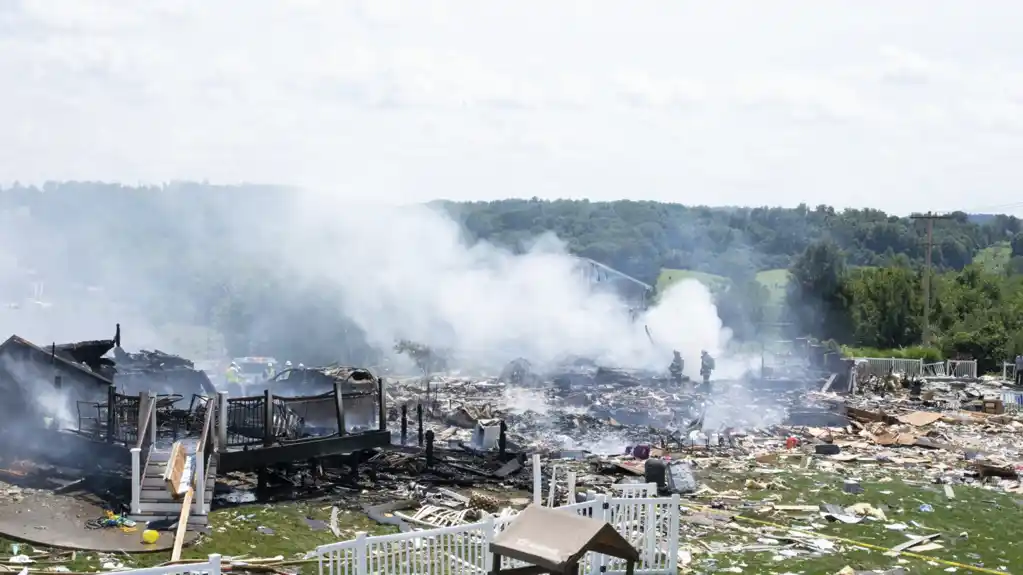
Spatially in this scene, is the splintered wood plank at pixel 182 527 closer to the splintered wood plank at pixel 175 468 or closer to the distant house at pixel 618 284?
the splintered wood plank at pixel 175 468

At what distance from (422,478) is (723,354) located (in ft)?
101

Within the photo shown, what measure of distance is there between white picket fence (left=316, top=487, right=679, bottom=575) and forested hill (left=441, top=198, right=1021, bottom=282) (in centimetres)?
4542

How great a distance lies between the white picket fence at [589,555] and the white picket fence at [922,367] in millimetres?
31506

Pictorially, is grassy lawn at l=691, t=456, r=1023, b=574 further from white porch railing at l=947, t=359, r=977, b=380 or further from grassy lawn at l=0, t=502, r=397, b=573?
white porch railing at l=947, t=359, r=977, b=380

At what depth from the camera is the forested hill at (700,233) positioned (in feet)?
247

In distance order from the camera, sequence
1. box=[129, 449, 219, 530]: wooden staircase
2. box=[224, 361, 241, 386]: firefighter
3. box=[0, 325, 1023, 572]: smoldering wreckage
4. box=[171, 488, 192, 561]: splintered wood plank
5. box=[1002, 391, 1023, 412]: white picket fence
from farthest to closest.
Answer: box=[1002, 391, 1023, 412]: white picket fence
box=[224, 361, 241, 386]: firefighter
box=[0, 325, 1023, 572]: smoldering wreckage
box=[129, 449, 219, 530]: wooden staircase
box=[171, 488, 192, 561]: splintered wood plank

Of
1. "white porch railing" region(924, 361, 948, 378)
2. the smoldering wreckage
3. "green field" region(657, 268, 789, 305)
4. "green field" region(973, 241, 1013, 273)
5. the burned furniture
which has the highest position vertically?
"green field" region(973, 241, 1013, 273)

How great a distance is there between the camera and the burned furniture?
7.88m

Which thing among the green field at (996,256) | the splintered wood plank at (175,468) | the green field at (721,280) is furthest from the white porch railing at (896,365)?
the green field at (996,256)

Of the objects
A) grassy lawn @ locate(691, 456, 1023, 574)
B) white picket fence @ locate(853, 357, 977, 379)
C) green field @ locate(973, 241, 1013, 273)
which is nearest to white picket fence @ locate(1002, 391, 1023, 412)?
white picket fence @ locate(853, 357, 977, 379)

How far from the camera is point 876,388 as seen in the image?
3597 centimetres

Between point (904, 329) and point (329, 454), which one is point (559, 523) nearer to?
point (329, 454)

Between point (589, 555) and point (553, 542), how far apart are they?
2.69 m

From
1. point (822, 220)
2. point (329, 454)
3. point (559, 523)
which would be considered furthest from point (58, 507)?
point (822, 220)
